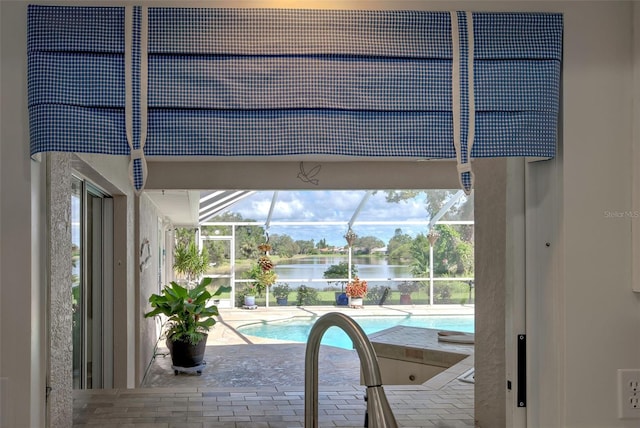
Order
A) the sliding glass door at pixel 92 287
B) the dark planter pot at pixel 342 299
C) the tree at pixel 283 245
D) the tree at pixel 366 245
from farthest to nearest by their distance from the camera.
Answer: the tree at pixel 283 245 < the tree at pixel 366 245 < the dark planter pot at pixel 342 299 < the sliding glass door at pixel 92 287

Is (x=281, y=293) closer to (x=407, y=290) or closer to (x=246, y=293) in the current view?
(x=246, y=293)

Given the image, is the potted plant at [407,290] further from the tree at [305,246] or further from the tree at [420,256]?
the tree at [305,246]

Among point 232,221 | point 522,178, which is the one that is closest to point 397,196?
point 232,221

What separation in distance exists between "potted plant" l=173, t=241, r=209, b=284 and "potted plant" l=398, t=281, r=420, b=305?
4167mm

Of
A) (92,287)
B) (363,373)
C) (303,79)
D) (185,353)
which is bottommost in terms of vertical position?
(185,353)

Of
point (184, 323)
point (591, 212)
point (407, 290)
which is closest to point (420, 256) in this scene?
point (407, 290)

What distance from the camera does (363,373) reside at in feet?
2.95

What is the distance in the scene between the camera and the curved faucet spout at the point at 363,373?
85 cm

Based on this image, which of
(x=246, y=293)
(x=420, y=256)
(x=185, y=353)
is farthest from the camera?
(x=420, y=256)

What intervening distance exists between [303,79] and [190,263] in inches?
411

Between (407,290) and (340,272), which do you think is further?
(340,272)

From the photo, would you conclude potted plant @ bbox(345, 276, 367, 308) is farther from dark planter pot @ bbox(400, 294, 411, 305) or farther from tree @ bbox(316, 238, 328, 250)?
tree @ bbox(316, 238, 328, 250)

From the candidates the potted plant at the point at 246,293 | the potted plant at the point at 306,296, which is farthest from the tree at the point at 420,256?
the potted plant at the point at 246,293

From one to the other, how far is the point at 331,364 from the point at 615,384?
4919 mm
